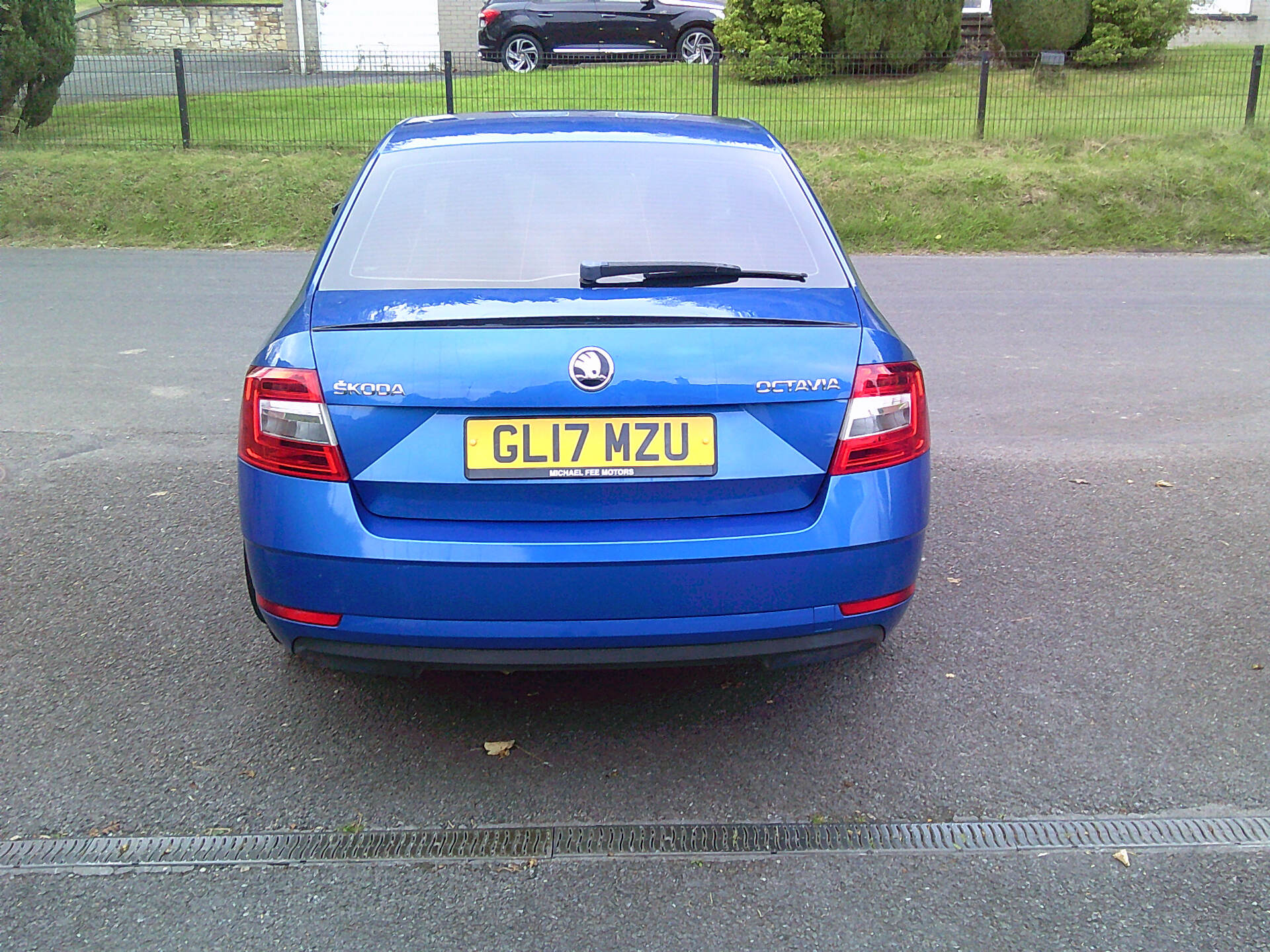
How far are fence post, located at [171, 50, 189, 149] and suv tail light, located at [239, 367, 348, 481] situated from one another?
45.7 ft

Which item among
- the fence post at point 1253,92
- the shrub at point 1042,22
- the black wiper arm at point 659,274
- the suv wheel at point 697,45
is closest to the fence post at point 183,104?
the suv wheel at point 697,45

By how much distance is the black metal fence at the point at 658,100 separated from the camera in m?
15.5

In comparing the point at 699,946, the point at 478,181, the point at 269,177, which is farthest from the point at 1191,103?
the point at 699,946

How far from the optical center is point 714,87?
1577 centimetres

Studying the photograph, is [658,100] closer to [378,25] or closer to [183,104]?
[183,104]

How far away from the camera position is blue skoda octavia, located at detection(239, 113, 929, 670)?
277 centimetres

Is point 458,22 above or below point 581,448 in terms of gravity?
above

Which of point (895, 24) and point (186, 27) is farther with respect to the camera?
point (186, 27)

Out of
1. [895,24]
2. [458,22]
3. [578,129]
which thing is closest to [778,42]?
[895,24]

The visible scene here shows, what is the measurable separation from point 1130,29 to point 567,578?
19778mm

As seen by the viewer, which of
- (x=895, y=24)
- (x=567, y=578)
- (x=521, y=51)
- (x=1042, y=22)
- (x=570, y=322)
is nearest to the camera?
(x=567, y=578)

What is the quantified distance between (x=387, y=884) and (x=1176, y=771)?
201cm

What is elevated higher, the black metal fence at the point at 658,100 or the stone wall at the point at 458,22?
the stone wall at the point at 458,22

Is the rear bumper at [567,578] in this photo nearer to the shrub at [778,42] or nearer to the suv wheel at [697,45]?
the shrub at [778,42]
